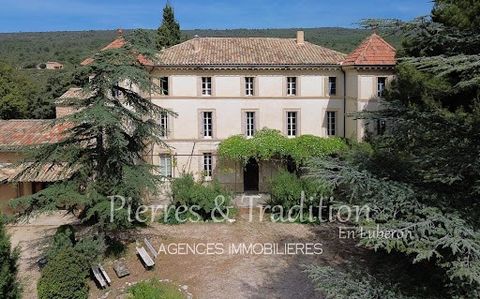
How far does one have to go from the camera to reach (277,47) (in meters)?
29.1

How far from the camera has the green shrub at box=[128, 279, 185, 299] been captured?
43.3 ft

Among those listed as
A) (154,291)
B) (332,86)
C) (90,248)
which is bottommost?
(154,291)

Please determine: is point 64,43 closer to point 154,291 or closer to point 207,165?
point 207,165

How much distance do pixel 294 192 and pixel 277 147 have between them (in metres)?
5.28

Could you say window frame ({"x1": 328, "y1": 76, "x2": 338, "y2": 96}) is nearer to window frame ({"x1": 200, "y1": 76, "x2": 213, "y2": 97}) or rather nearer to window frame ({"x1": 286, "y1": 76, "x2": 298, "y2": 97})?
window frame ({"x1": 286, "y1": 76, "x2": 298, "y2": 97})

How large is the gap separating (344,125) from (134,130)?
50.9ft

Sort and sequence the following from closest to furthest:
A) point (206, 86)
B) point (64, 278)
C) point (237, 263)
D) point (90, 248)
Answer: point (64, 278) < point (90, 248) < point (237, 263) < point (206, 86)

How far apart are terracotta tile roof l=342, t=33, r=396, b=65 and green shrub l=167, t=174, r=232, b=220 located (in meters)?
10.8

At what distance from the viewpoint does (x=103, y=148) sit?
15.7 meters

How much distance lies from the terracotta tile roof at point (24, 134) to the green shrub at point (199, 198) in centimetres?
638

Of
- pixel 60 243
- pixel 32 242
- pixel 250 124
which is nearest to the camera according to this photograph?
pixel 60 243

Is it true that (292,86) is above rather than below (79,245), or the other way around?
above

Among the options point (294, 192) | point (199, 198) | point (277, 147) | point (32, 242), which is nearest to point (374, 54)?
point (277, 147)

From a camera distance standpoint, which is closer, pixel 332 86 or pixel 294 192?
pixel 294 192
